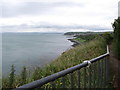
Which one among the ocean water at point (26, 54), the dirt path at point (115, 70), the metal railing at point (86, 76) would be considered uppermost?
the metal railing at point (86, 76)

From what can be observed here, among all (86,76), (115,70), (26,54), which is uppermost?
(86,76)

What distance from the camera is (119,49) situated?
432cm

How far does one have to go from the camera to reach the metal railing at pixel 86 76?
4.91 feet

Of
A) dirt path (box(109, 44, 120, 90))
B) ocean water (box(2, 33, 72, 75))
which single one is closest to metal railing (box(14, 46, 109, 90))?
dirt path (box(109, 44, 120, 90))

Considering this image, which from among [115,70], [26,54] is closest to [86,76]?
[115,70]

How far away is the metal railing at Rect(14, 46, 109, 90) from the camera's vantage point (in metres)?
1.50

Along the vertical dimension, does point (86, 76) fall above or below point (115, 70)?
above

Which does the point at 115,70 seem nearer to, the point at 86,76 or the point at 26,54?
the point at 86,76

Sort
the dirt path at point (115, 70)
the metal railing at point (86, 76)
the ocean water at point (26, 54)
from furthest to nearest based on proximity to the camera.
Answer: the ocean water at point (26, 54), the dirt path at point (115, 70), the metal railing at point (86, 76)

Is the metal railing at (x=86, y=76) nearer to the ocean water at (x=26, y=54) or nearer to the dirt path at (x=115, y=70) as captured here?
the dirt path at (x=115, y=70)

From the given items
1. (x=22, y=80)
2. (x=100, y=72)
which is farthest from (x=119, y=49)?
(x=22, y=80)

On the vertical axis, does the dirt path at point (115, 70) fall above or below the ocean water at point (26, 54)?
above

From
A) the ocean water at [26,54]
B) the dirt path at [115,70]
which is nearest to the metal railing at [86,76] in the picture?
the dirt path at [115,70]

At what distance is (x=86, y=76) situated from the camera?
105 inches
